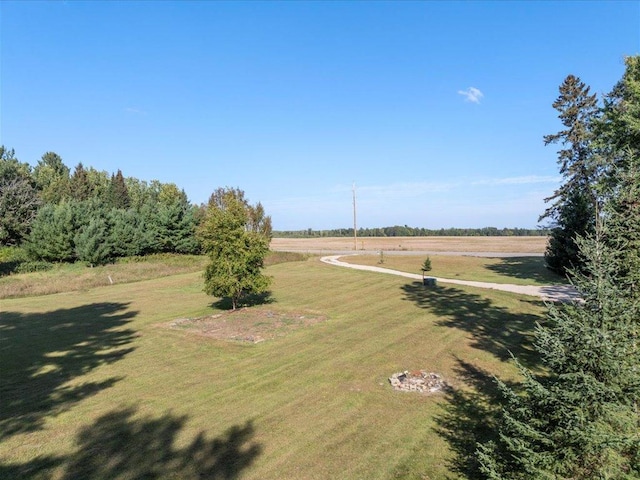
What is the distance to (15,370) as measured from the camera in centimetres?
1184

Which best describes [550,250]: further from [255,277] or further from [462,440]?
[462,440]

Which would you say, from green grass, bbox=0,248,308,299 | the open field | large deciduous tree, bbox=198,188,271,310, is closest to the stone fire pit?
large deciduous tree, bbox=198,188,271,310

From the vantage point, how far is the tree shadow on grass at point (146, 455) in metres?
6.48

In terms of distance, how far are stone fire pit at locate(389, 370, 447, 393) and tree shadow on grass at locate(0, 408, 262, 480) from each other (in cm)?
432

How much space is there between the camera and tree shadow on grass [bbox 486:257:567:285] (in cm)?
2768

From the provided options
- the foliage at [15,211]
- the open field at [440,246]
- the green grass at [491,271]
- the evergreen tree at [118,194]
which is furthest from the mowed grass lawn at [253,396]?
the evergreen tree at [118,194]

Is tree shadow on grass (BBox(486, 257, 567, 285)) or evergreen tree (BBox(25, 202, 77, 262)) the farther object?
evergreen tree (BBox(25, 202, 77, 262))

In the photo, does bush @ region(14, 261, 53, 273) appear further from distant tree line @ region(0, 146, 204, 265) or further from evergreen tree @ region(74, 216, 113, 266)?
evergreen tree @ region(74, 216, 113, 266)

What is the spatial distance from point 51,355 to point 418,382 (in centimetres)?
1324

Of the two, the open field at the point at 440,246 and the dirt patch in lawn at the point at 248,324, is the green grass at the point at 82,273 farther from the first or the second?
the open field at the point at 440,246

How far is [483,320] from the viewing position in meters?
16.8

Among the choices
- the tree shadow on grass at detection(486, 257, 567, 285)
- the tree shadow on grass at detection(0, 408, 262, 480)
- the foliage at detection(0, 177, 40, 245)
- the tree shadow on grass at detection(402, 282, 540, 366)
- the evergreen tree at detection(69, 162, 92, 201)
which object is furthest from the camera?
the evergreen tree at detection(69, 162, 92, 201)

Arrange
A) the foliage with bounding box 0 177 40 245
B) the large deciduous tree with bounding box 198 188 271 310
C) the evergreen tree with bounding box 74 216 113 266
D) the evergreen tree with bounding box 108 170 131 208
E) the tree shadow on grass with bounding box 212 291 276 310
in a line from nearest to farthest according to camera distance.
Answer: the large deciduous tree with bounding box 198 188 271 310
the tree shadow on grass with bounding box 212 291 276 310
the evergreen tree with bounding box 74 216 113 266
the foliage with bounding box 0 177 40 245
the evergreen tree with bounding box 108 170 131 208

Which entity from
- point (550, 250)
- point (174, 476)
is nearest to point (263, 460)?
Answer: point (174, 476)
